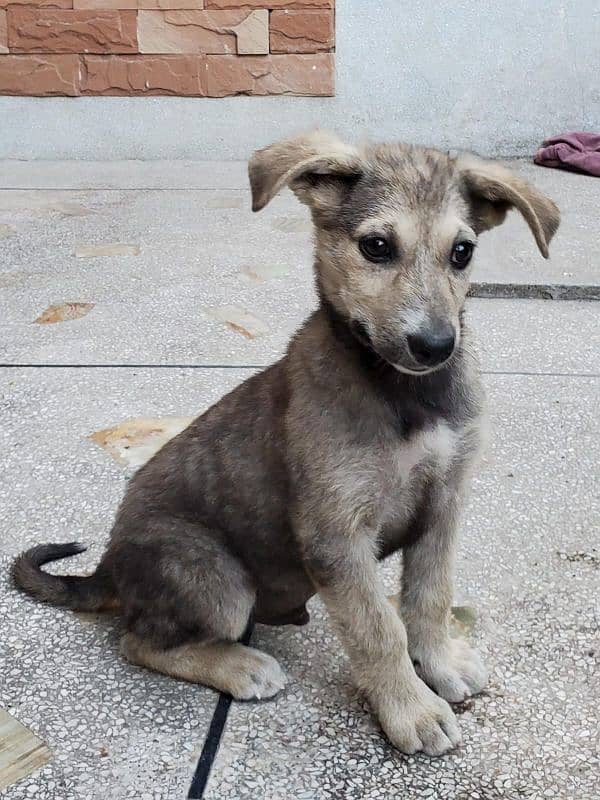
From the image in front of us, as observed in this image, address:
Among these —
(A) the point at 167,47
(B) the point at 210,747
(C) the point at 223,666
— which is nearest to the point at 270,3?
(A) the point at 167,47

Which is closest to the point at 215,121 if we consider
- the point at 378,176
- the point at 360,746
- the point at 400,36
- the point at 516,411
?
the point at 400,36

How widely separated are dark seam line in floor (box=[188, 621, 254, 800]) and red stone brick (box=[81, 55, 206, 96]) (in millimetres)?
7237

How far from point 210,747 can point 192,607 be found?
13.7 inches

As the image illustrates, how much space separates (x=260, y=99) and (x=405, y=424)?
7.02m

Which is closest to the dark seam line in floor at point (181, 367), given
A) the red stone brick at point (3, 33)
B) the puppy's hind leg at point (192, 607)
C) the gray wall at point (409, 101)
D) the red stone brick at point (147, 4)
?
the puppy's hind leg at point (192, 607)

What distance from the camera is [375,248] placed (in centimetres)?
224

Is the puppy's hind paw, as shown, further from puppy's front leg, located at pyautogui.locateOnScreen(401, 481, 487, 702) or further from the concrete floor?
puppy's front leg, located at pyautogui.locateOnScreen(401, 481, 487, 702)

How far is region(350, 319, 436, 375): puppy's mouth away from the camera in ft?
7.08

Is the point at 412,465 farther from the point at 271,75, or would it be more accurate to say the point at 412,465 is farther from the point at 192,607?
the point at 271,75

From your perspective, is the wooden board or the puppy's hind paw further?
the puppy's hind paw

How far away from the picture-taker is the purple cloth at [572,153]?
26.3 feet

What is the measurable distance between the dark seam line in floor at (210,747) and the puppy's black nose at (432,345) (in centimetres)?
106

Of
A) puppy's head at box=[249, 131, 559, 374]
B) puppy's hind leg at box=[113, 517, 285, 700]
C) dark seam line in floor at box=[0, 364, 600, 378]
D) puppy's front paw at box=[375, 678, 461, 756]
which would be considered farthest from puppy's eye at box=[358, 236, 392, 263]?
dark seam line in floor at box=[0, 364, 600, 378]

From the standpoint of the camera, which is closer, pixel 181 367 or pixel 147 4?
pixel 181 367
